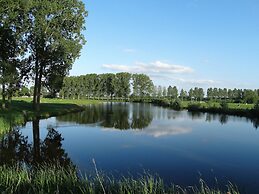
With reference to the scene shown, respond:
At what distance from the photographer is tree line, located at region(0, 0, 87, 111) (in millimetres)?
41000

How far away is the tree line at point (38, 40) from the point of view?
135 feet

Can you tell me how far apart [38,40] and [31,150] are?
2673 cm

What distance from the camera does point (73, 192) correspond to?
9.93 m

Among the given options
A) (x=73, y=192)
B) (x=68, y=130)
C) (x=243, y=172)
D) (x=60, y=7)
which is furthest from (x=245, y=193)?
(x=60, y=7)

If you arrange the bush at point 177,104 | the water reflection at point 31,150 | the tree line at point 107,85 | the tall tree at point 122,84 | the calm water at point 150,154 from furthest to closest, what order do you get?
the tall tree at point 122,84
the tree line at point 107,85
the bush at point 177,104
the water reflection at point 31,150
the calm water at point 150,154

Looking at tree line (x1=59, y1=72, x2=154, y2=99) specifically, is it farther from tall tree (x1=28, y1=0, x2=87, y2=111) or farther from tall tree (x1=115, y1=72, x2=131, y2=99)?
tall tree (x1=28, y1=0, x2=87, y2=111)

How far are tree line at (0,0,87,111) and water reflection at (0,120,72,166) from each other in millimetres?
14812

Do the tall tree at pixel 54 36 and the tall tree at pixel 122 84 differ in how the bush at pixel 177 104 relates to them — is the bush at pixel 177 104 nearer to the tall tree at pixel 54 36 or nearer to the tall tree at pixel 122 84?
the tall tree at pixel 54 36

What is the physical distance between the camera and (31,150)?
21094 mm

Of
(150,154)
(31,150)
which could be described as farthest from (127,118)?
(31,150)

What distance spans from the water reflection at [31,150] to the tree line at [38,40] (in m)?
14.8

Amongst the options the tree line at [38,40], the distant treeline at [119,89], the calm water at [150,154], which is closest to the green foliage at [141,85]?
the distant treeline at [119,89]

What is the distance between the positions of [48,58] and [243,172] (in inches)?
1442

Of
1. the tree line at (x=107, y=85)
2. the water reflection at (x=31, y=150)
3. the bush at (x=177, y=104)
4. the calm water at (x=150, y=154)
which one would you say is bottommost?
the calm water at (x=150, y=154)
